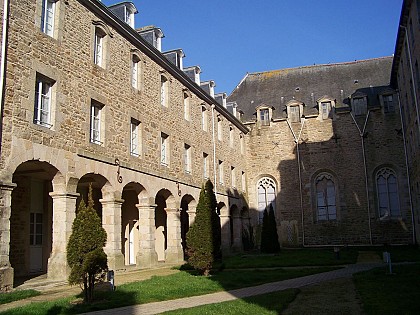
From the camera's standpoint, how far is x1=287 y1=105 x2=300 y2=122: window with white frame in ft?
86.7

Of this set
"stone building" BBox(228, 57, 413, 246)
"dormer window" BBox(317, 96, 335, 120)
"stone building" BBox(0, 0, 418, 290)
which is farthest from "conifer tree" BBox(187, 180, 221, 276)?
"dormer window" BBox(317, 96, 335, 120)

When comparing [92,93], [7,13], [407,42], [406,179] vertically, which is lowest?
[406,179]

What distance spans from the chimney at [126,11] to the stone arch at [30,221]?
6041 mm

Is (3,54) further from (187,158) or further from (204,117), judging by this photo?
(204,117)

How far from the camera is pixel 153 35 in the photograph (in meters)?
17.0

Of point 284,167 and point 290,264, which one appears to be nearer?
point 290,264

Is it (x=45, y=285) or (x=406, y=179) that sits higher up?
(x=406, y=179)

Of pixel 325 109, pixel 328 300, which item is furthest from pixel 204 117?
pixel 328 300

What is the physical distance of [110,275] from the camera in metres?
9.03

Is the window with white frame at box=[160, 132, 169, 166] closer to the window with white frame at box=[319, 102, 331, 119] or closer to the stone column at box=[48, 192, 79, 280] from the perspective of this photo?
the stone column at box=[48, 192, 79, 280]

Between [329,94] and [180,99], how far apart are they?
481 inches

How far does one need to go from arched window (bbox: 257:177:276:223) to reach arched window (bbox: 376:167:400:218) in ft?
19.6

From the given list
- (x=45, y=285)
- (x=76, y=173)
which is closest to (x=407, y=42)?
(x=76, y=173)

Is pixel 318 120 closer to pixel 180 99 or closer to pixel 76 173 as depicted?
pixel 180 99
